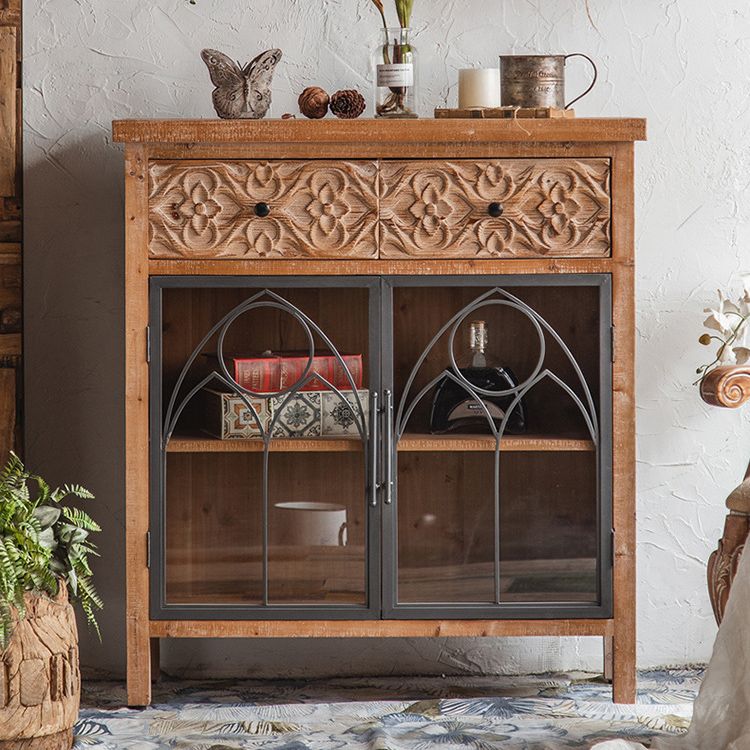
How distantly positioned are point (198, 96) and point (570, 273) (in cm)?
98

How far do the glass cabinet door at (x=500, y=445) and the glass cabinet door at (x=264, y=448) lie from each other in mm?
78

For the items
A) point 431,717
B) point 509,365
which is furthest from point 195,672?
point 509,365

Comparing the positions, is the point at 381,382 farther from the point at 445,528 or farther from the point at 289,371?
the point at 445,528

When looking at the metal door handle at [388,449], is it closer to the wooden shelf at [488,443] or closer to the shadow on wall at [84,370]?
the wooden shelf at [488,443]

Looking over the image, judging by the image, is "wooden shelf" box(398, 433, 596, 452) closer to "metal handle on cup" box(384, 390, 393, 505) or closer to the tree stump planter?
"metal handle on cup" box(384, 390, 393, 505)

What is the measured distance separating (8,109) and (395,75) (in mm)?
922

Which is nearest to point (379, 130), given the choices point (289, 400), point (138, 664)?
point (289, 400)

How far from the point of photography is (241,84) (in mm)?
2053

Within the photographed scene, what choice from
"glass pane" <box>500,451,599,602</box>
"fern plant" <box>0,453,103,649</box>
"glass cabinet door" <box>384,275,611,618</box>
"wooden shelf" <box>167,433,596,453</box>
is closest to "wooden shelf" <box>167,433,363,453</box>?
"wooden shelf" <box>167,433,596,453</box>

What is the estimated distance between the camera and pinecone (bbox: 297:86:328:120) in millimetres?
2104

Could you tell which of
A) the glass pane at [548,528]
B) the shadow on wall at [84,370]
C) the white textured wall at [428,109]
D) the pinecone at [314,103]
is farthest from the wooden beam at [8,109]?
the glass pane at [548,528]

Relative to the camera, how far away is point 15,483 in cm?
192

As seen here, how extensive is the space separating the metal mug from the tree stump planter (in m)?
1.34

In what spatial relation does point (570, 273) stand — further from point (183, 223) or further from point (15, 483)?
point (15, 483)
